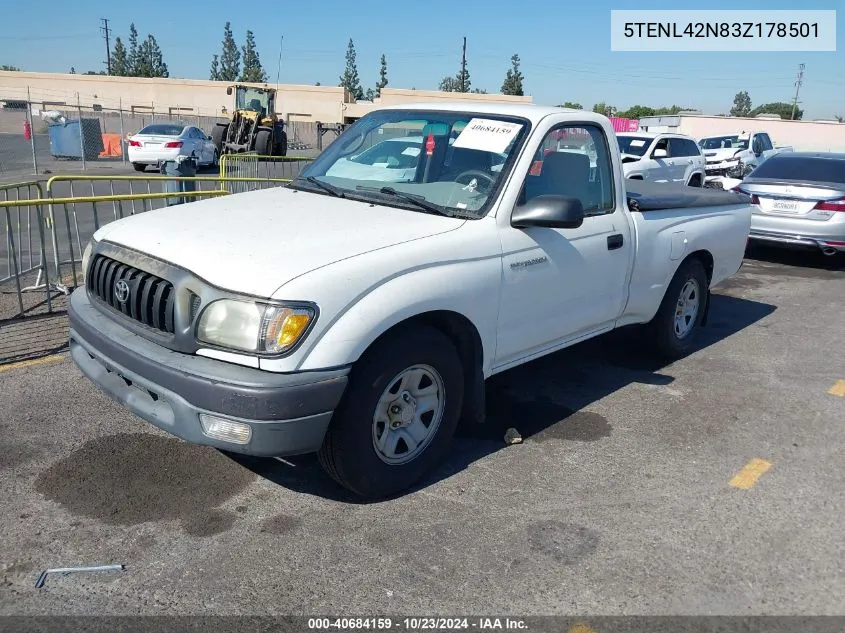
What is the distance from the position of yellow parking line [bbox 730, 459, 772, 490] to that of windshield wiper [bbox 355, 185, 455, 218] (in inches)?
83.2

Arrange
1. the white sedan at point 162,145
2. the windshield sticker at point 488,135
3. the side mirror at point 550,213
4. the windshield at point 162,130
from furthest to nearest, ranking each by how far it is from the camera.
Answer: the windshield at point 162,130 < the white sedan at point 162,145 < the windshield sticker at point 488,135 < the side mirror at point 550,213

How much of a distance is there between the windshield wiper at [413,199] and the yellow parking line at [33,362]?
271 cm

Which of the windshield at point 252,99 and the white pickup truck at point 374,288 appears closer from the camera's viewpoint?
the white pickup truck at point 374,288

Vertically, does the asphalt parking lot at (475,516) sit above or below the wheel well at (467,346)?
below

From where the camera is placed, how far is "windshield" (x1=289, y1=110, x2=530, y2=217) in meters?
4.01

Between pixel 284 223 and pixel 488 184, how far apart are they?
1146 mm

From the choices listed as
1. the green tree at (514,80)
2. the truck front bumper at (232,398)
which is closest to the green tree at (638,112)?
the green tree at (514,80)

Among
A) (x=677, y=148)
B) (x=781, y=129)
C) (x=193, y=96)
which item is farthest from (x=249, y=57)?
(x=677, y=148)

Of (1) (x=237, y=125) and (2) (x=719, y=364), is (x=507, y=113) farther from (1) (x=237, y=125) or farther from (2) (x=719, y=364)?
(1) (x=237, y=125)

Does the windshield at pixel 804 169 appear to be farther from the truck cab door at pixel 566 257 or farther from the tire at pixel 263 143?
the tire at pixel 263 143

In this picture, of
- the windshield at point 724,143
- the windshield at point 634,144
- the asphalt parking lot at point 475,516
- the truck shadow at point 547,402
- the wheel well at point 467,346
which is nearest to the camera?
the asphalt parking lot at point 475,516

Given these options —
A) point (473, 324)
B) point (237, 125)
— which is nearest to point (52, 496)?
point (473, 324)

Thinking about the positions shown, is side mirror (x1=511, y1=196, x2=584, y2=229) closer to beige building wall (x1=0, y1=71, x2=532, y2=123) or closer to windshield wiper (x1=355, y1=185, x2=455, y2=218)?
windshield wiper (x1=355, y1=185, x2=455, y2=218)

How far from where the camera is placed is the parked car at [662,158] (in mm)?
14961
